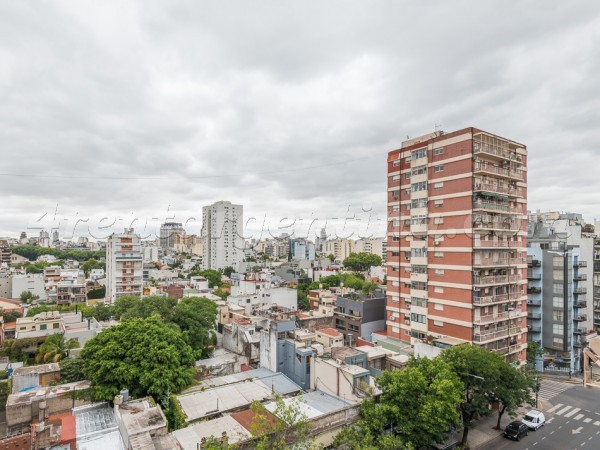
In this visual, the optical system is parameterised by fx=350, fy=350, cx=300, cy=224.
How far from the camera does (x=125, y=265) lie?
5112cm

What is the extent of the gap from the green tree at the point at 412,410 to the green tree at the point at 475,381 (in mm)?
2890

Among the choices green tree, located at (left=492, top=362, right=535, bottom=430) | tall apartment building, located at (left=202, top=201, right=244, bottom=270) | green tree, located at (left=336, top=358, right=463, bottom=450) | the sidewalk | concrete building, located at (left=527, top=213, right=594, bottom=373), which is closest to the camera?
green tree, located at (left=336, top=358, right=463, bottom=450)

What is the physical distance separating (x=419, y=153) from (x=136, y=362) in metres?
25.5

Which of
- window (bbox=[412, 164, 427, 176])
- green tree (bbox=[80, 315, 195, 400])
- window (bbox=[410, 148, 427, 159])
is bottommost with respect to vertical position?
green tree (bbox=[80, 315, 195, 400])

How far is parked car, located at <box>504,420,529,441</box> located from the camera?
20.6 m

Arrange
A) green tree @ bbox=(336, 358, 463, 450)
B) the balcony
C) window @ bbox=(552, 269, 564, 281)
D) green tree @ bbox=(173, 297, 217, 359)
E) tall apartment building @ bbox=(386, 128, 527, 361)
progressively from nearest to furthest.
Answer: green tree @ bbox=(336, 358, 463, 450) → tall apartment building @ bbox=(386, 128, 527, 361) → the balcony → green tree @ bbox=(173, 297, 217, 359) → window @ bbox=(552, 269, 564, 281)

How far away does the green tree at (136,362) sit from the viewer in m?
16.0

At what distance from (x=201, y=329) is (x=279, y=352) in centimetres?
764

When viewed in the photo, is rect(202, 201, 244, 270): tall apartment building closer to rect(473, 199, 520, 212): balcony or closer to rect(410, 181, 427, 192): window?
rect(410, 181, 427, 192): window

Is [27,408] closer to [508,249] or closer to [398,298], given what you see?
[398,298]

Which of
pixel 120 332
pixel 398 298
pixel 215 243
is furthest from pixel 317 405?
pixel 215 243

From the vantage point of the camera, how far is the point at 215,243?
331ft

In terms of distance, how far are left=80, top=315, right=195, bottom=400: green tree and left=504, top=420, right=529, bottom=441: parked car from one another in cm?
1894

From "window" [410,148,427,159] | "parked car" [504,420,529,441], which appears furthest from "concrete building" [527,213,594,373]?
"window" [410,148,427,159]
